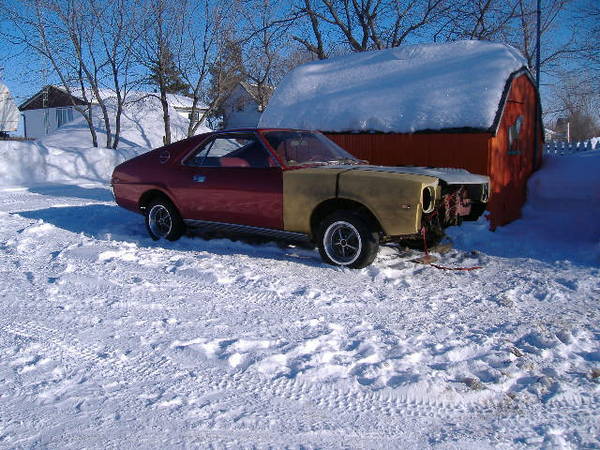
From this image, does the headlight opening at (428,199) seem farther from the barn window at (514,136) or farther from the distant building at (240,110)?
the distant building at (240,110)

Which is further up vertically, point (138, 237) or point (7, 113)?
point (7, 113)

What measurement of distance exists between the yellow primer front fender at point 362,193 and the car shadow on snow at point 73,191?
656 cm

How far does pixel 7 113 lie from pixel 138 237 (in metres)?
40.4

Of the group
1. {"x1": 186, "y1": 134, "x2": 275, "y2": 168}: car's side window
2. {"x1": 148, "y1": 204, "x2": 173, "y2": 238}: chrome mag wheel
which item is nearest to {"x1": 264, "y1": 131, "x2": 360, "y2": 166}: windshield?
{"x1": 186, "y1": 134, "x2": 275, "y2": 168}: car's side window

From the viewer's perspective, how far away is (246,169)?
5801 millimetres

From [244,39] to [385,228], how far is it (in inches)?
724

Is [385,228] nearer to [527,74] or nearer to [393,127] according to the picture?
[393,127]

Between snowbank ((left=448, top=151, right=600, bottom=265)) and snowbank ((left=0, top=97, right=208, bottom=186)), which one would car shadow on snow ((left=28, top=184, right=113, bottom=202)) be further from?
snowbank ((left=448, top=151, right=600, bottom=265))

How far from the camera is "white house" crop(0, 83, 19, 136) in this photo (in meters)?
39.4

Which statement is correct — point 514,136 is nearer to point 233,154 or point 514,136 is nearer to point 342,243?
point 342,243

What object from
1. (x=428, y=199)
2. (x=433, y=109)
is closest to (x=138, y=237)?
(x=428, y=199)

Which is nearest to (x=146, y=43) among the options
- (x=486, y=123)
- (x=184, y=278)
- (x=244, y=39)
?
(x=244, y=39)

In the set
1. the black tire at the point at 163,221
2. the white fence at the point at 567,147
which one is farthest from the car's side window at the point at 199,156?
the white fence at the point at 567,147

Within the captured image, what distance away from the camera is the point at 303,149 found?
19.6 ft
